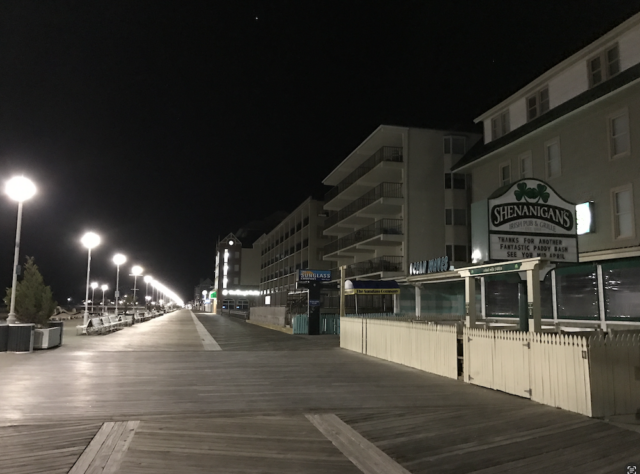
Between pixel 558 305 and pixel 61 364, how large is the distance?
17751 millimetres

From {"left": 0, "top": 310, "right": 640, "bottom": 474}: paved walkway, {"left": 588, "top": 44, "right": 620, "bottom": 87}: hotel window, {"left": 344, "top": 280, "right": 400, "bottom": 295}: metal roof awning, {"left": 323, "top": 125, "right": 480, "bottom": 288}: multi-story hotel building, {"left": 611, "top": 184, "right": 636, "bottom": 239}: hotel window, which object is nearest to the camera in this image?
{"left": 0, "top": 310, "right": 640, "bottom": 474}: paved walkway

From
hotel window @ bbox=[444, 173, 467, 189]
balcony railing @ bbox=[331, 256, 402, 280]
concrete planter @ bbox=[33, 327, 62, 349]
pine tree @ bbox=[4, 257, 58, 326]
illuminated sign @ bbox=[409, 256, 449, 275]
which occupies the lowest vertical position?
concrete planter @ bbox=[33, 327, 62, 349]

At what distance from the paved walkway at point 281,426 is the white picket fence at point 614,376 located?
1.74 ft

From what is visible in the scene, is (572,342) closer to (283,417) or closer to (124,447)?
(283,417)

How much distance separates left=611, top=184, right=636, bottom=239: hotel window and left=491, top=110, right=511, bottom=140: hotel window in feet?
28.3

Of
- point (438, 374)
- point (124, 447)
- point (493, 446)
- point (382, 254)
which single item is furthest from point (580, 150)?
point (382, 254)

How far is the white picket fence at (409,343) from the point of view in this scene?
12406mm

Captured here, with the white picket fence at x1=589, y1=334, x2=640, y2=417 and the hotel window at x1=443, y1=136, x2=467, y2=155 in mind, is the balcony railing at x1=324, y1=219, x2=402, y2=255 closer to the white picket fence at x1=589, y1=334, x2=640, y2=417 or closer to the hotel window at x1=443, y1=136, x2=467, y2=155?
the hotel window at x1=443, y1=136, x2=467, y2=155

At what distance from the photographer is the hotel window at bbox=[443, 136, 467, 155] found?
35594mm

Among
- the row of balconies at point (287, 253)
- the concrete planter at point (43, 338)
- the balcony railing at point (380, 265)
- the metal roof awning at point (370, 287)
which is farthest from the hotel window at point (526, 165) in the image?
the row of balconies at point (287, 253)

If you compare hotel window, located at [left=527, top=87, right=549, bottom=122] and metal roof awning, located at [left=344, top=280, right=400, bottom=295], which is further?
metal roof awning, located at [left=344, top=280, right=400, bottom=295]

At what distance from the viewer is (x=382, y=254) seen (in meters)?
40.5

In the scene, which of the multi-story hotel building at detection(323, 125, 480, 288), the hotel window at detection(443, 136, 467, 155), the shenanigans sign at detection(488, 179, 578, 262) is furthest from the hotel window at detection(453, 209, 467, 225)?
the shenanigans sign at detection(488, 179, 578, 262)

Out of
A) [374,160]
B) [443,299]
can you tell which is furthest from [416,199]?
[443,299]
